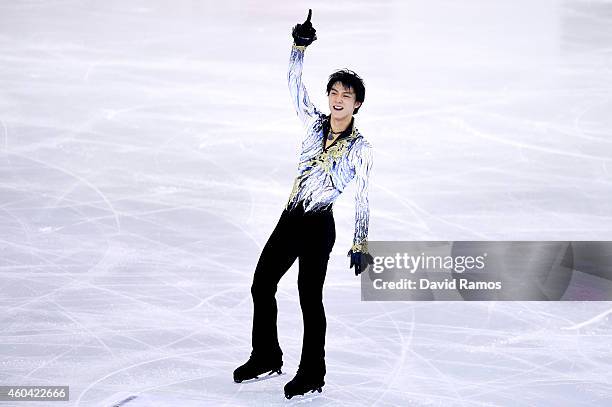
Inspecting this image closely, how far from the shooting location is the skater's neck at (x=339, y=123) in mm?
5406

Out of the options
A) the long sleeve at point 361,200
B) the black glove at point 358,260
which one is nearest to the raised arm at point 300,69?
the long sleeve at point 361,200

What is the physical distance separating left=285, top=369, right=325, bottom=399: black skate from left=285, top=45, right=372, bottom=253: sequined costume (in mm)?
Result: 721

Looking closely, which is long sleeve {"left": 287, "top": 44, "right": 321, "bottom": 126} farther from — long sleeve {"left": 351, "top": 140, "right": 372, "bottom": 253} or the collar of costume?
long sleeve {"left": 351, "top": 140, "right": 372, "bottom": 253}

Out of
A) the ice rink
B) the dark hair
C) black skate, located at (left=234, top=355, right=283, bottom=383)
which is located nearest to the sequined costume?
the dark hair

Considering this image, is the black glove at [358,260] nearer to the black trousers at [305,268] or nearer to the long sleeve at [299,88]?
the black trousers at [305,268]

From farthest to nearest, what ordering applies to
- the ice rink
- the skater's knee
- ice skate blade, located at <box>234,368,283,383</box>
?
the ice rink, ice skate blade, located at <box>234,368,283,383</box>, the skater's knee

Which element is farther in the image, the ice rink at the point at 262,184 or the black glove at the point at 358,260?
the ice rink at the point at 262,184

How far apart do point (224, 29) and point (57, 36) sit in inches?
52.5

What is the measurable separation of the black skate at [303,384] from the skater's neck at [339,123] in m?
1.29

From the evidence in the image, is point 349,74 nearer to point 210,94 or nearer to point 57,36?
point 210,94

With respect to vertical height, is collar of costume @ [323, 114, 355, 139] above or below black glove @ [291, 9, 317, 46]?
below

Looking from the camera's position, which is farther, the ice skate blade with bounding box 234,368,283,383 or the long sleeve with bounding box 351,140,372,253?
the ice skate blade with bounding box 234,368,283,383

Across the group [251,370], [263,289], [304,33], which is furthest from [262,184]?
[304,33]

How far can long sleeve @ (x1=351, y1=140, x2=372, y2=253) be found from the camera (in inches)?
210
